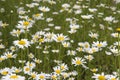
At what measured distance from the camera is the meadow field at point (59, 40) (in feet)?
10.8

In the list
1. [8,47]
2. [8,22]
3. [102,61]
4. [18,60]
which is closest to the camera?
[18,60]

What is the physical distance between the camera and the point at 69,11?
18.3 feet

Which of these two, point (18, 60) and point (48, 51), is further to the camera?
point (48, 51)

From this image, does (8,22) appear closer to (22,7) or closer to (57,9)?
(22,7)

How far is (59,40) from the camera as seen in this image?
362 centimetres

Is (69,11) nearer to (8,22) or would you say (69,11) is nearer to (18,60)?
(8,22)

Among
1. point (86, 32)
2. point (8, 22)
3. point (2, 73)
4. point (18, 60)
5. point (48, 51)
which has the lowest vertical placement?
point (2, 73)

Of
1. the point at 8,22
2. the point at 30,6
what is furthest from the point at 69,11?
the point at 8,22

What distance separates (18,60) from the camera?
359cm

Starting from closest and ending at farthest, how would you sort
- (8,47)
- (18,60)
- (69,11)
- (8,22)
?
(18,60)
(8,47)
(8,22)
(69,11)

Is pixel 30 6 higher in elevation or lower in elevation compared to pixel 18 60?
higher

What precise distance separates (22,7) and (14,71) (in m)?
2.80

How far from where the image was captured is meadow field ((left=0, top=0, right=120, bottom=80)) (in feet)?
10.8

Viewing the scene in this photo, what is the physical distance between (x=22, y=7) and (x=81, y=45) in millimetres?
1974
